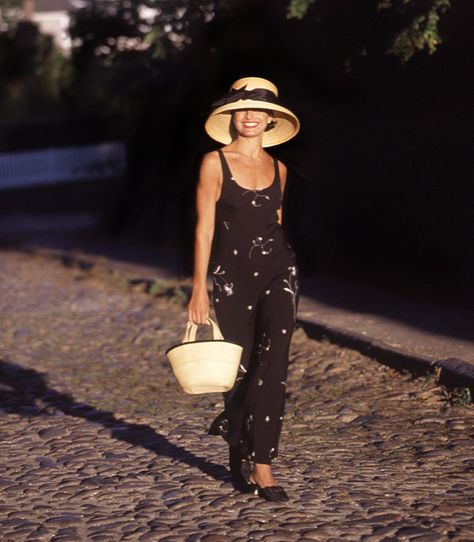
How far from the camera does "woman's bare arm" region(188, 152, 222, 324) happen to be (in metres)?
5.58

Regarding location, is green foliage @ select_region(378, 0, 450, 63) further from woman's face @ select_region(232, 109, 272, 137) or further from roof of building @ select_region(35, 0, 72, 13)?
roof of building @ select_region(35, 0, 72, 13)

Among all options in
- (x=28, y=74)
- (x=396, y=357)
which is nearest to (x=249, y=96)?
(x=396, y=357)

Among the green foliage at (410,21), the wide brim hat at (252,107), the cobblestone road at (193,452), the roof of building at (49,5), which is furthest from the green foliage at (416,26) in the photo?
the roof of building at (49,5)

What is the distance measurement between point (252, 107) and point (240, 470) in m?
1.59

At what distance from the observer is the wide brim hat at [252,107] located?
18.3 ft

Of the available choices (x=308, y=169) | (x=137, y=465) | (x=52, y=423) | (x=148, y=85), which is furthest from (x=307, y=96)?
(x=137, y=465)

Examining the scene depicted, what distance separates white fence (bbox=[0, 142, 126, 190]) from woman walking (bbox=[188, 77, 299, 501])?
22.1m

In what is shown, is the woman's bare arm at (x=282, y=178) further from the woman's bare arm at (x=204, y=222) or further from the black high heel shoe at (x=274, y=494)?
the black high heel shoe at (x=274, y=494)

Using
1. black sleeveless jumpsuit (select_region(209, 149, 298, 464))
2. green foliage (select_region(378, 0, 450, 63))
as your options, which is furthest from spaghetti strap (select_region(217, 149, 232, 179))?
green foliage (select_region(378, 0, 450, 63))

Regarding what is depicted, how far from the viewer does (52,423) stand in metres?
7.34

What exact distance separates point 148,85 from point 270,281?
10.1 m

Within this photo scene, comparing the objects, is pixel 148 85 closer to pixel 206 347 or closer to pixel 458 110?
pixel 458 110

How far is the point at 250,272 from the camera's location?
5629 mm

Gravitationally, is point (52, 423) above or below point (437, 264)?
below
